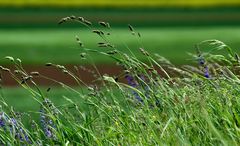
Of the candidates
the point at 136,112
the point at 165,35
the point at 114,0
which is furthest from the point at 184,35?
the point at 136,112

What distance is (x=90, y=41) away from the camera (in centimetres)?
1905

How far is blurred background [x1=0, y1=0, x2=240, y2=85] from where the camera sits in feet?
58.1

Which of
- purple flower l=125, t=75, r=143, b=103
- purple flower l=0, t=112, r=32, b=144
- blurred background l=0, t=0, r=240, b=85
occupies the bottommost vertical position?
blurred background l=0, t=0, r=240, b=85

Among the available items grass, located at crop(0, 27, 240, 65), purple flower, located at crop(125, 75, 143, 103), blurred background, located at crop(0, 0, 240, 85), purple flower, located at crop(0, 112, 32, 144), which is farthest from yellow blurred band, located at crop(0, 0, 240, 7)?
purple flower, located at crop(0, 112, 32, 144)

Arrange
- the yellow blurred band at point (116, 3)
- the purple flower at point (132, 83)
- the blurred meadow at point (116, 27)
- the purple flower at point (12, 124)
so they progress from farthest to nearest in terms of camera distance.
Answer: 1. the yellow blurred band at point (116, 3)
2. the blurred meadow at point (116, 27)
3. the purple flower at point (132, 83)
4. the purple flower at point (12, 124)

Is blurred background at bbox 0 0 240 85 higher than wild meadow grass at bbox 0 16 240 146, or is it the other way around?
wild meadow grass at bbox 0 16 240 146

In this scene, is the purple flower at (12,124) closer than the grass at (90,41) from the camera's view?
Yes

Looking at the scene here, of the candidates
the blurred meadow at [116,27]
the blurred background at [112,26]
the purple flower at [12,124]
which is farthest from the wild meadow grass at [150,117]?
the blurred meadow at [116,27]

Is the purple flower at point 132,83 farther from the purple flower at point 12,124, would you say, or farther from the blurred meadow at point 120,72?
the purple flower at point 12,124

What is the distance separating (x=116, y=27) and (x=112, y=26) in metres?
0.12

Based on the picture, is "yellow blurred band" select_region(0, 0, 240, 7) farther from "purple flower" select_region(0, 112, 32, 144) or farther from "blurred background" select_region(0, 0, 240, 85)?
"purple flower" select_region(0, 112, 32, 144)

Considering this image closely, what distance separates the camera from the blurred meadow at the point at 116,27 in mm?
18016

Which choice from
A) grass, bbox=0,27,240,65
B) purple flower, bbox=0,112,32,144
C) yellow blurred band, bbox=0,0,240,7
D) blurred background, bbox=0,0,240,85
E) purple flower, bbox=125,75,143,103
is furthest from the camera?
yellow blurred band, bbox=0,0,240,7

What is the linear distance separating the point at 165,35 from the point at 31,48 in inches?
144
